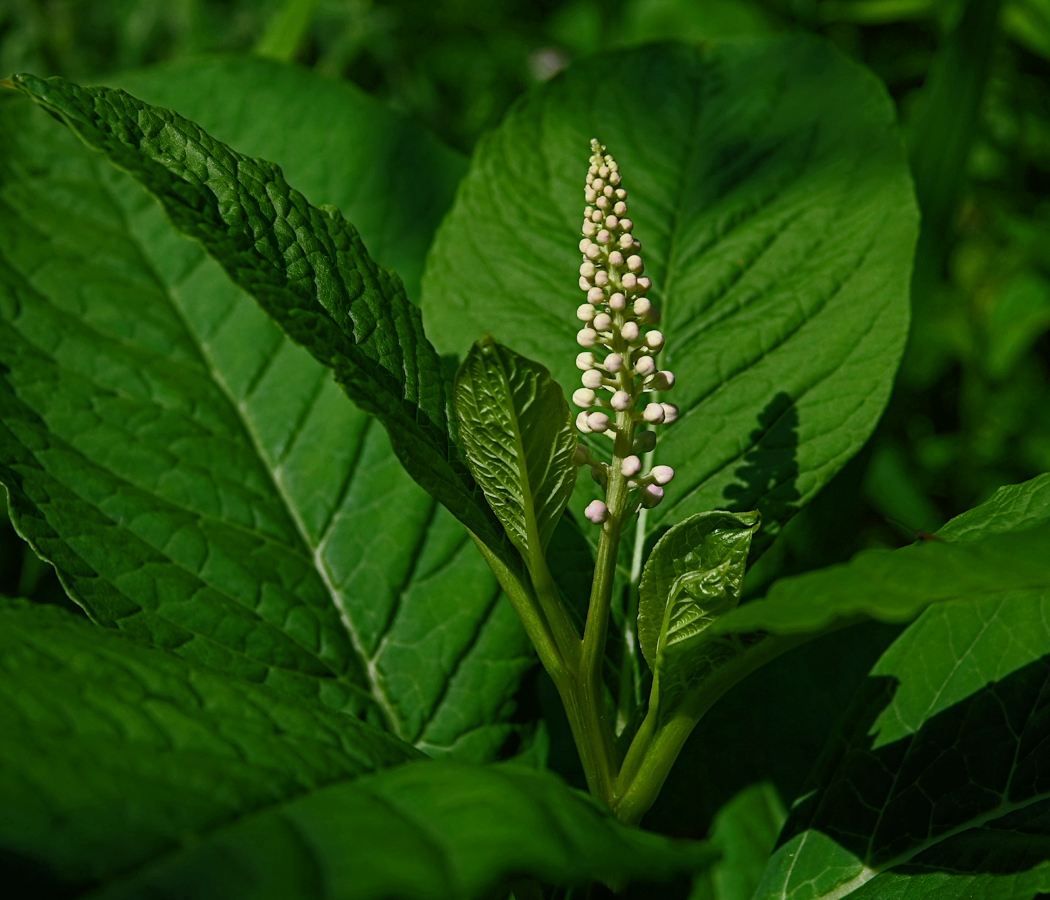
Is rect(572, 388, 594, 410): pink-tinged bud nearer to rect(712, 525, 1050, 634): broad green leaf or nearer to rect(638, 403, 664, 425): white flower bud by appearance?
rect(638, 403, 664, 425): white flower bud

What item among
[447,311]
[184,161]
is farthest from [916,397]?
[184,161]

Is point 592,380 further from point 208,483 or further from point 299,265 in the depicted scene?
point 208,483

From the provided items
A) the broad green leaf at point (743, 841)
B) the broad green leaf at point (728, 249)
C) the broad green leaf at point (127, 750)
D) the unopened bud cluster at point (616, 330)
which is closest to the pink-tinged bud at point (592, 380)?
the unopened bud cluster at point (616, 330)

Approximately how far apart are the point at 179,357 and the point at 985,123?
8.10 ft

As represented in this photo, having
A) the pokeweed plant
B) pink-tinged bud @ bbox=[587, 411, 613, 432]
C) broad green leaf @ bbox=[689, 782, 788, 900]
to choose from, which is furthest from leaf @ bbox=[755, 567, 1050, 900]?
pink-tinged bud @ bbox=[587, 411, 613, 432]

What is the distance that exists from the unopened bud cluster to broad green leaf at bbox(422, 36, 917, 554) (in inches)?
10.0

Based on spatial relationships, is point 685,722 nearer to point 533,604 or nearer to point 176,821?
point 533,604

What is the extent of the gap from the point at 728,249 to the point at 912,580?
0.77 m

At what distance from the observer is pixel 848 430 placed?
1.19m

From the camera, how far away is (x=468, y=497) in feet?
3.04

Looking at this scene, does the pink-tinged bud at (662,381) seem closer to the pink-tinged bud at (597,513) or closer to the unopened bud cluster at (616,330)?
the unopened bud cluster at (616,330)

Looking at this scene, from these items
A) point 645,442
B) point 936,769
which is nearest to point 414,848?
point 645,442

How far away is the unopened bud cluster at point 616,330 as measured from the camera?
93 cm

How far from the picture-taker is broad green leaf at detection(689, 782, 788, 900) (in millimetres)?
1354
